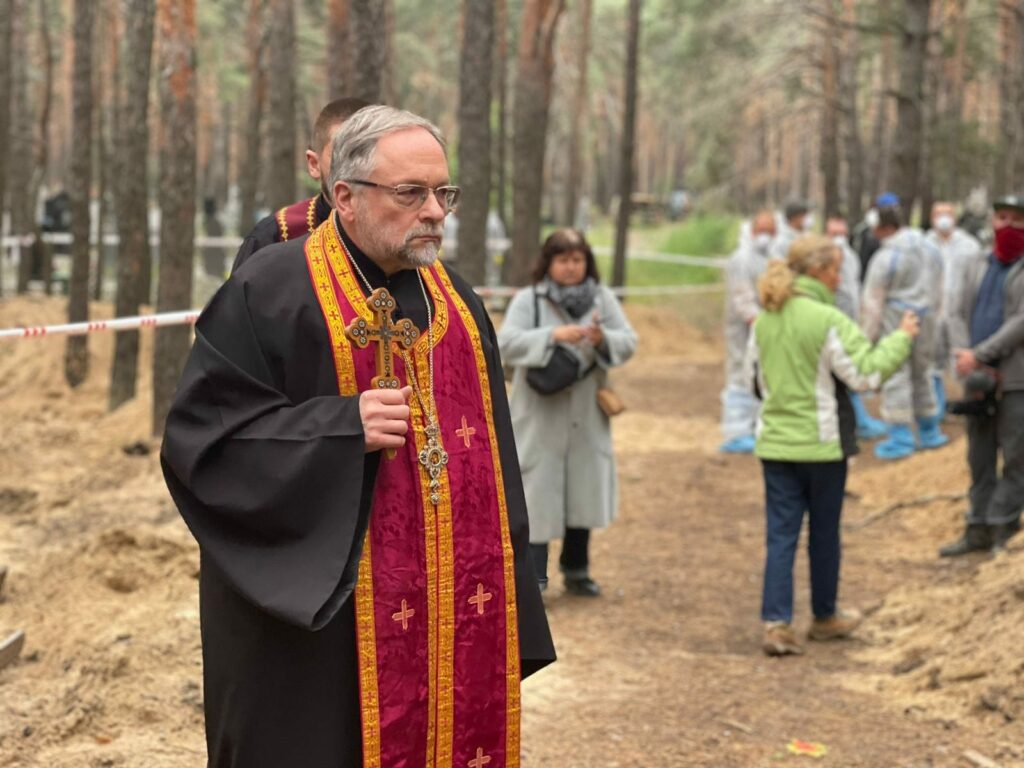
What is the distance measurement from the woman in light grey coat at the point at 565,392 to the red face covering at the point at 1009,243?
2.52 m

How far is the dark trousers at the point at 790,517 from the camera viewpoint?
7516mm

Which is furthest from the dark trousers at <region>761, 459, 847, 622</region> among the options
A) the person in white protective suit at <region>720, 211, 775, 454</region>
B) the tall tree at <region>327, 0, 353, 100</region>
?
the person in white protective suit at <region>720, 211, 775, 454</region>

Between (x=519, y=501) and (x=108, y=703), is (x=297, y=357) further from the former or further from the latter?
(x=108, y=703)

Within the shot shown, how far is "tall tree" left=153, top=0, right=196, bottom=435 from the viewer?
1292 centimetres

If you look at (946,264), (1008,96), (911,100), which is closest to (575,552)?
(946,264)

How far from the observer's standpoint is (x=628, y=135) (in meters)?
24.2

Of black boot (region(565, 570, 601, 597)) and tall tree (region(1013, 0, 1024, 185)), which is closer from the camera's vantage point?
black boot (region(565, 570, 601, 597))

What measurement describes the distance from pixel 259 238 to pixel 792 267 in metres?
3.79

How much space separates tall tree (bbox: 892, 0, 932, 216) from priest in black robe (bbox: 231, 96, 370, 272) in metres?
12.9

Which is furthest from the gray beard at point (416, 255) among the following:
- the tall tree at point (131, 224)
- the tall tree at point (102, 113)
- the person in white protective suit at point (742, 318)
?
the tall tree at point (102, 113)

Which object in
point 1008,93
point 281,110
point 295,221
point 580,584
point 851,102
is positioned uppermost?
point 1008,93

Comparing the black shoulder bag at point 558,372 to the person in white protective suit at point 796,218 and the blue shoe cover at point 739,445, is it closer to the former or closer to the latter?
the person in white protective suit at point 796,218

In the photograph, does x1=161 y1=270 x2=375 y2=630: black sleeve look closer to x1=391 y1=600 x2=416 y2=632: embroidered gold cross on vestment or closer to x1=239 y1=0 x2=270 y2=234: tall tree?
x1=391 y1=600 x2=416 y2=632: embroidered gold cross on vestment

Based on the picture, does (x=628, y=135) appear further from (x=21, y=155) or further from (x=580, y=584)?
(x=580, y=584)
